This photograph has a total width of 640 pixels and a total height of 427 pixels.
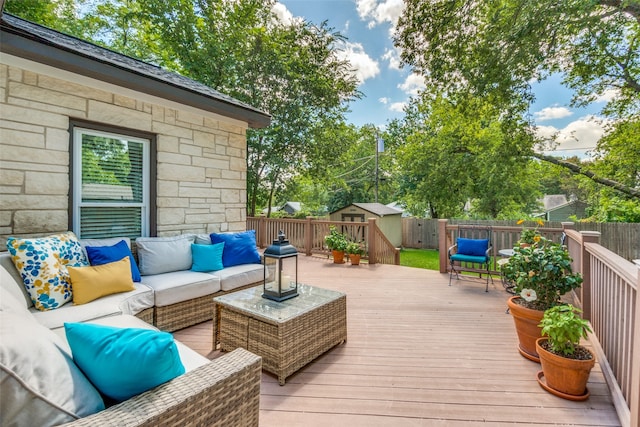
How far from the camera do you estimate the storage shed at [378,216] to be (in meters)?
12.9

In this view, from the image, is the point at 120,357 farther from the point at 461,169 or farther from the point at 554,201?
the point at 554,201

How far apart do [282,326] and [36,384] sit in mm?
1422

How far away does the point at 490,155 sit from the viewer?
11.0 metres

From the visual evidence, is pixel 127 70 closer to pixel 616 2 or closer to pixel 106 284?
pixel 106 284

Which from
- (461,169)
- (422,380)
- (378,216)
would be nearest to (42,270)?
(422,380)

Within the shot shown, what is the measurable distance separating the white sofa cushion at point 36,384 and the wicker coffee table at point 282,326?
1.27 metres

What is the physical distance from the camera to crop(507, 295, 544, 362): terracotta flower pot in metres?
2.43

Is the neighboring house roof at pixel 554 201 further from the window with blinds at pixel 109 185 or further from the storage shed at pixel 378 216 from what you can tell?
the window with blinds at pixel 109 185

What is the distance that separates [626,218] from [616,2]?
260 inches

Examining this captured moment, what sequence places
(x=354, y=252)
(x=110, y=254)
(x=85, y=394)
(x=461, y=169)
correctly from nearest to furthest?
(x=85, y=394) < (x=110, y=254) < (x=354, y=252) < (x=461, y=169)

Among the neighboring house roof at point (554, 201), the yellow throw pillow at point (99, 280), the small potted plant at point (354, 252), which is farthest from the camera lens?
the neighboring house roof at point (554, 201)

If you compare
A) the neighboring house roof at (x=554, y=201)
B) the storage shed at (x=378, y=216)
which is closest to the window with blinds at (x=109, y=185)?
the storage shed at (x=378, y=216)

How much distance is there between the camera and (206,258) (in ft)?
11.5

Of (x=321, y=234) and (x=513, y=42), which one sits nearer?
(x=513, y=42)
